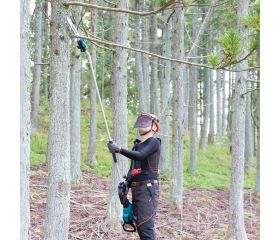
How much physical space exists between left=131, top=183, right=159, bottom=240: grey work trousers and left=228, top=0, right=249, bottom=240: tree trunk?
11.3 feet

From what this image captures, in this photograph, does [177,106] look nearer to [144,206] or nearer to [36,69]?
[144,206]

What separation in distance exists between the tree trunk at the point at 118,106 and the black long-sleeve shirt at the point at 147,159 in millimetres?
2057

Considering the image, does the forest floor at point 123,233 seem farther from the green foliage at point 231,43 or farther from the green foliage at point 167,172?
the green foliage at point 231,43

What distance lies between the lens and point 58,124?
4.23 m

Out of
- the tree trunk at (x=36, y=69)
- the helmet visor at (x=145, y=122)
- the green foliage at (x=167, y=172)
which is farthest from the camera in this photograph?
the tree trunk at (x=36, y=69)

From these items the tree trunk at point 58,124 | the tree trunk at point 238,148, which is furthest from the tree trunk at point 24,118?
the tree trunk at point 238,148

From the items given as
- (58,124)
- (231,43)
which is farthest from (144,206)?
(231,43)

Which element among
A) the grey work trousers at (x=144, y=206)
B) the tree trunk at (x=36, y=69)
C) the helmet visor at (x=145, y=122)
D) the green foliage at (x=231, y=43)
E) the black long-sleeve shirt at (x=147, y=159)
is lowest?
the grey work trousers at (x=144, y=206)

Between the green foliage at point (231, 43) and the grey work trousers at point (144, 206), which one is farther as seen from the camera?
the grey work trousers at point (144, 206)

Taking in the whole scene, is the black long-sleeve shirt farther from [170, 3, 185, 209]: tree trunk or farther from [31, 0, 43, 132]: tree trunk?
[31, 0, 43, 132]: tree trunk

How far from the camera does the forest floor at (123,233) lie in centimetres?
723

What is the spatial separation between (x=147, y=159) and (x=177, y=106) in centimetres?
546

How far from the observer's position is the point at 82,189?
403 inches
